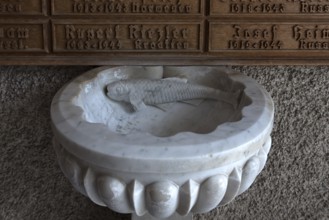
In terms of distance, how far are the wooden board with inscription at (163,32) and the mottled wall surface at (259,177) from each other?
0.42ft

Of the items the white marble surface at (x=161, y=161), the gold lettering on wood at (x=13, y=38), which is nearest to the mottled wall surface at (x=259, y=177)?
the gold lettering on wood at (x=13, y=38)

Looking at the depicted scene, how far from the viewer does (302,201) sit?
1761mm

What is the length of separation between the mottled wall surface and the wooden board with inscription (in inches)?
5.0

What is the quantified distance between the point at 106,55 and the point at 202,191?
0.58 metres

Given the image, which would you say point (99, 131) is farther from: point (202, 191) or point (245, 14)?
point (245, 14)

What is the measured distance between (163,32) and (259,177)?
631mm

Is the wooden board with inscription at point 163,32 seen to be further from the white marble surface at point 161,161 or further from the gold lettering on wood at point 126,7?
the white marble surface at point 161,161

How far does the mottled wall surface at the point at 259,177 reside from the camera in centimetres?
162

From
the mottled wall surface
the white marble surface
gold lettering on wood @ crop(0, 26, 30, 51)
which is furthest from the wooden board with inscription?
the white marble surface

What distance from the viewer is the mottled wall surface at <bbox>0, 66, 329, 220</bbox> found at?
1.62m

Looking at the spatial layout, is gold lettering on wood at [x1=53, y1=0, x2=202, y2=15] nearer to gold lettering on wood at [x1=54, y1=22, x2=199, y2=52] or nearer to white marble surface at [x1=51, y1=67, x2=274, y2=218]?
gold lettering on wood at [x1=54, y1=22, x2=199, y2=52]

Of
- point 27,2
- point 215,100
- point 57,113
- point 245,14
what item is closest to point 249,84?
point 215,100

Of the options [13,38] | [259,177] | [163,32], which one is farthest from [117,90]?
[259,177]

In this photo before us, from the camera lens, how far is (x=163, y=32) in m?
1.48
